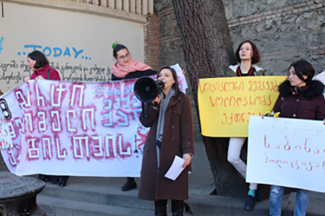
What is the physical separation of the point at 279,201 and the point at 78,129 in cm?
274

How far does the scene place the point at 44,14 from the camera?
7320mm

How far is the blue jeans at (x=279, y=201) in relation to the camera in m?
2.86

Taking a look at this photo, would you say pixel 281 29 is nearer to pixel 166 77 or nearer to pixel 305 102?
pixel 305 102

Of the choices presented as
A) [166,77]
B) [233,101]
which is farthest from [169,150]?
[233,101]

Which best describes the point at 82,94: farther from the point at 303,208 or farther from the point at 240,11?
the point at 240,11

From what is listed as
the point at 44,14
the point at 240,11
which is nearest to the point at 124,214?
the point at 240,11

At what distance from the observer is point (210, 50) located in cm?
357

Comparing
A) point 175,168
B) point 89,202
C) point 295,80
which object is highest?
point 295,80

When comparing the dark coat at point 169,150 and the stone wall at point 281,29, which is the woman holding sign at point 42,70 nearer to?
the dark coat at point 169,150

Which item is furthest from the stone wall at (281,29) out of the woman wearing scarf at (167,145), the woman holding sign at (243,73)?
the woman wearing scarf at (167,145)

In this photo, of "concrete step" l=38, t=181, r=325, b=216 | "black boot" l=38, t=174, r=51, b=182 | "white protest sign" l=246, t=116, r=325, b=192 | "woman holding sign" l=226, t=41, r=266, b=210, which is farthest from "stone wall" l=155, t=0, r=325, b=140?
"black boot" l=38, t=174, r=51, b=182

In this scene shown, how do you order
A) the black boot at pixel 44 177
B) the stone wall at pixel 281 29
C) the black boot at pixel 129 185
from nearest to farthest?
the black boot at pixel 129 185 < the black boot at pixel 44 177 < the stone wall at pixel 281 29

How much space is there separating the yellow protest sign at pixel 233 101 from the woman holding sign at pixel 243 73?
11cm

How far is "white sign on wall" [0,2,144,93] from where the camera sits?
6789 mm
